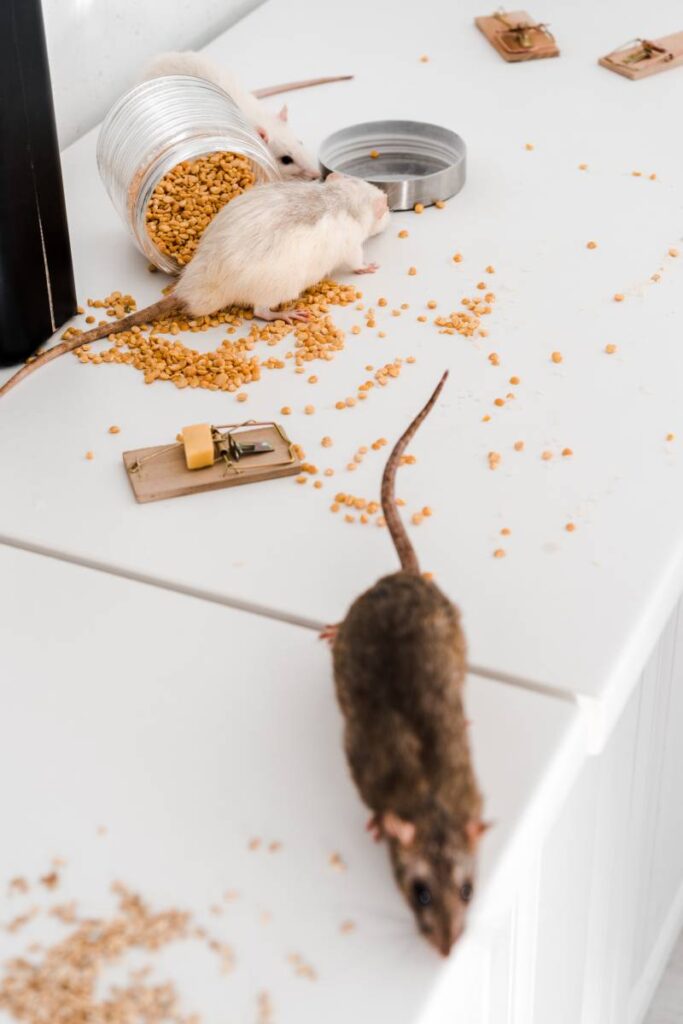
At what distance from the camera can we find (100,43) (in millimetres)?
1883

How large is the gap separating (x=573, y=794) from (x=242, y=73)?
1.32 m

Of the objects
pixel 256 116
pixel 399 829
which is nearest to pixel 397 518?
pixel 399 829

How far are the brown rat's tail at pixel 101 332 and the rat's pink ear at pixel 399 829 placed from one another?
699mm

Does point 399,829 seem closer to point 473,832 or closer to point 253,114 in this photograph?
point 473,832

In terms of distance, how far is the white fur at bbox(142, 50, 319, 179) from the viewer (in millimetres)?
1653

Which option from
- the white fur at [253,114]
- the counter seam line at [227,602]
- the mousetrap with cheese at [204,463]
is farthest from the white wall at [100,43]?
the counter seam line at [227,602]

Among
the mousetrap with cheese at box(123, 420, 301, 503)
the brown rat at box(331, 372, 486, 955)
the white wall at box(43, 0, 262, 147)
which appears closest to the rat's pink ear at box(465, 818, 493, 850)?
the brown rat at box(331, 372, 486, 955)

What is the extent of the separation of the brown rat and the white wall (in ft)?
3.88

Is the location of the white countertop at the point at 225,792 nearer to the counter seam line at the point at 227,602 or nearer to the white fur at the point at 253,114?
the counter seam line at the point at 227,602

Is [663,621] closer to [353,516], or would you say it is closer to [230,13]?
[353,516]

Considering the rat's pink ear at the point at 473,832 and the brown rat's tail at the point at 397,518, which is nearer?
the rat's pink ear at the point at 473,832

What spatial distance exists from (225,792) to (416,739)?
16cm

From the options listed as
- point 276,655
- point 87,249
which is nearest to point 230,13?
point 87,249

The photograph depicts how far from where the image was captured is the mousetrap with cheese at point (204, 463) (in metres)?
1.17
